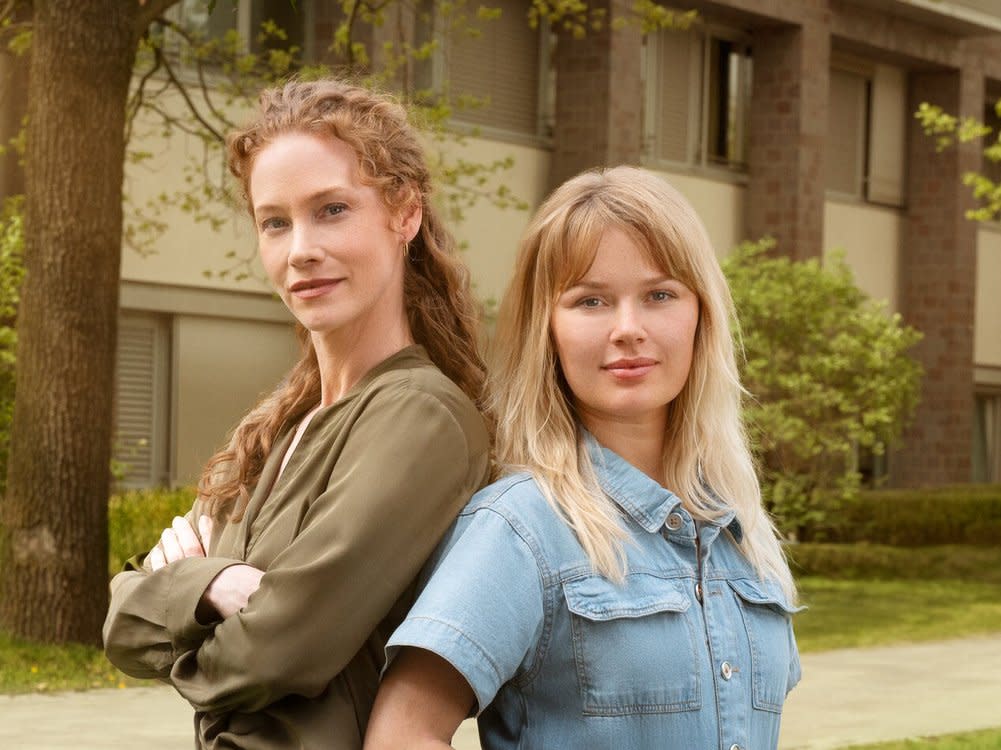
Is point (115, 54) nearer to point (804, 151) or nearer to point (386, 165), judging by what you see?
point (386, 165)

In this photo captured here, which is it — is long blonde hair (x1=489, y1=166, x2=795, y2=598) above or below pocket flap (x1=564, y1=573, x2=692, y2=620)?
above

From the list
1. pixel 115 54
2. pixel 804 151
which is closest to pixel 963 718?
pixel 115 54

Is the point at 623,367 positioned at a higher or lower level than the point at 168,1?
lower

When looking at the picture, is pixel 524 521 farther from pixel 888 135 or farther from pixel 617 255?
pixel 888 135

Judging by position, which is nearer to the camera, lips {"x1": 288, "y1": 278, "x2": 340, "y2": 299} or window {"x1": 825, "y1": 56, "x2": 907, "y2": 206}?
lips {"x1": 288, "y1": 278, "x2": 340, "y2": 299}

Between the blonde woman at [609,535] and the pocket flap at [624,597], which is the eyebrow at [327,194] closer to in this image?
the blonde woman at [609,535]

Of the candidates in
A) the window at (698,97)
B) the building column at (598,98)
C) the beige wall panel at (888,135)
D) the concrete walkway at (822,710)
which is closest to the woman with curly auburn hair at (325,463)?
the concrete walkway at (822,710)

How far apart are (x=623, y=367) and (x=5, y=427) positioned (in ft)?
35.8

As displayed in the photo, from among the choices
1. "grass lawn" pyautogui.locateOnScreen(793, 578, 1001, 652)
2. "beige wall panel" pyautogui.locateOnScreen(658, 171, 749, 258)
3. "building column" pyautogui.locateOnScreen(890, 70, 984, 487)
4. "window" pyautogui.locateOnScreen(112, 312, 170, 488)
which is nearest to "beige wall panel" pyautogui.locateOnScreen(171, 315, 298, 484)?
"window" pyautogui.locateOnScreen(112, 312, 170, 488)

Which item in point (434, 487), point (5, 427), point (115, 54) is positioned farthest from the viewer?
point (5, 427)

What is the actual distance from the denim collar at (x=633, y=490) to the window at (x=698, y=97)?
70.7ft

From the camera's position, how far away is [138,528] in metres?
13.5

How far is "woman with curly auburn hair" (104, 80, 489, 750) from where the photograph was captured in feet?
7.95

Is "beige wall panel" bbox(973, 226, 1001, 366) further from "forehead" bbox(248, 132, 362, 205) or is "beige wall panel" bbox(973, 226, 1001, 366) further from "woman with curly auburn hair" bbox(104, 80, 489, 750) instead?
"forehead" bbox(248, 132, 362, 205)
